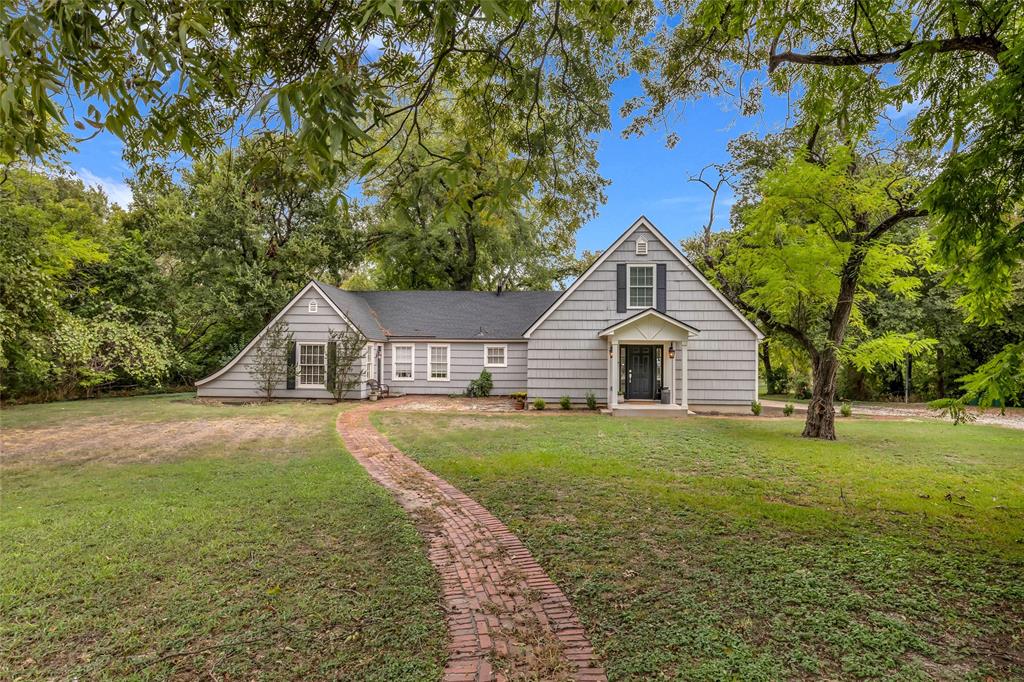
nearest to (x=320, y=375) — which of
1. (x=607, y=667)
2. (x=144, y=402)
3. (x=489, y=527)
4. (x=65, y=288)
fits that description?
(x=144, y=402)

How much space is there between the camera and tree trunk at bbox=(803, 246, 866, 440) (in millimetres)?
10609

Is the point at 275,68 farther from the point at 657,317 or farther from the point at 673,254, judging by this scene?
the point at 673,254

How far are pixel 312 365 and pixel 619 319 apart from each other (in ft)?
40.5

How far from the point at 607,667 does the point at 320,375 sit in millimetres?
17864

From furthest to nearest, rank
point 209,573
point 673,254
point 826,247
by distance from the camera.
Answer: point 673,254, point 826,247, point 209,573

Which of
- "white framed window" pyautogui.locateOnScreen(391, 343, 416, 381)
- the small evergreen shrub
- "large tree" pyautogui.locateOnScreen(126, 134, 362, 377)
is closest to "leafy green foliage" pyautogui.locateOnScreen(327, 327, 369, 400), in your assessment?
"white framed window" pyautogui.locateOnScreen(391, 343, 416, 381)

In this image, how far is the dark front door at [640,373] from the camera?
1691cm

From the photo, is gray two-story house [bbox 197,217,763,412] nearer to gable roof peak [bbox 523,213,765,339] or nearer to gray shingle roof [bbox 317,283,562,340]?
gable roof peak [bbox 523,213,765,339]

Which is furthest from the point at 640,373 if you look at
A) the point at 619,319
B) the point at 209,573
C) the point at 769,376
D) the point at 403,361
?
the point at 209,573

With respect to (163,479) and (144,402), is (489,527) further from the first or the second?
(144,402)

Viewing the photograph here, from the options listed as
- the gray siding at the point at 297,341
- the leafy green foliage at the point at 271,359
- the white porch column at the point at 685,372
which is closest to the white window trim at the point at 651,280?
the white porch column at the point at 685,372

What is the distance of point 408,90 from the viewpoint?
4.79 meters

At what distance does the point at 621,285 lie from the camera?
16.8 metres

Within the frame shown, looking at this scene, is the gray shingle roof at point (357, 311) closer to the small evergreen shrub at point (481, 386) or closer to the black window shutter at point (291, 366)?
the black window shutter at point (291, 366)
